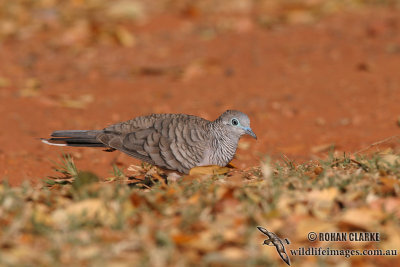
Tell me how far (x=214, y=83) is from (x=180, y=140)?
4511 mm

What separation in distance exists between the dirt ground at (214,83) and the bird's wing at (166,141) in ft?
2.58

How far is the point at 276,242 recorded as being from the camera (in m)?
2.99

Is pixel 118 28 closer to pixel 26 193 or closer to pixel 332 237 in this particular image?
pixel 26 193

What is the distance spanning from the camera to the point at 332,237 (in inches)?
121

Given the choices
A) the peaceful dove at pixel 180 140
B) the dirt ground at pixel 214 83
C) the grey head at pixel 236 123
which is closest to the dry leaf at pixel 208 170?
the peaceful dove at pixel 180 140

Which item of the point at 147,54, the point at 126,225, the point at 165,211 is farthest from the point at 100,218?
the point at 147,54

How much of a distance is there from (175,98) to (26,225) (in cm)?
527

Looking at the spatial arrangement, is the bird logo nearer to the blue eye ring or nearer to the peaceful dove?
the peaceful dove

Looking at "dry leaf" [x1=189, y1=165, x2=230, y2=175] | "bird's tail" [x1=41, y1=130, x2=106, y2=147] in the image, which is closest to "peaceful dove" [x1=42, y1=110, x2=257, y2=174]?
"bird's tail" [x1=41, y1=130, x2=106, y2=147]

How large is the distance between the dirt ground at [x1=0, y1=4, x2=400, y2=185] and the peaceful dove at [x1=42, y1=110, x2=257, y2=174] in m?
0.63

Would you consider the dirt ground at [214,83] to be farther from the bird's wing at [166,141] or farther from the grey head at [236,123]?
the bird's wing at [166,141]

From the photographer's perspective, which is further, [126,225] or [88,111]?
[88,111]

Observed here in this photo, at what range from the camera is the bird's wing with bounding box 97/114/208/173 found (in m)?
4.45

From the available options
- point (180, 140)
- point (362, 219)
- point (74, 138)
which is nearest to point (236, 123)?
point (180, 140)
